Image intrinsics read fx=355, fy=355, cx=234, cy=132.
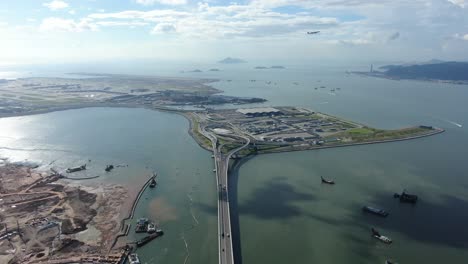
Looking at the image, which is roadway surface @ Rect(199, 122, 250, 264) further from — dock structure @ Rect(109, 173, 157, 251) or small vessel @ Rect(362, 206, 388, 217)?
small vessel @ Rect(362, 206, 388, 217)

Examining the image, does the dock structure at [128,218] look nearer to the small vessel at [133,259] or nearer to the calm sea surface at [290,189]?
the calm sea surface at [290,189]

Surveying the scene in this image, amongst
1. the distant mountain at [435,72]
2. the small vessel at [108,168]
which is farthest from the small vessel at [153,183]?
the distant mountain at [435,72]

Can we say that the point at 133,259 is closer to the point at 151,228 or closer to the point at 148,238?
the point at 148,238

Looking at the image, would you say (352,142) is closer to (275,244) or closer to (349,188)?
(349,188)

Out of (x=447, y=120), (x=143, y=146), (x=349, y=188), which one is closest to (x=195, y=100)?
(x=143, y=146)

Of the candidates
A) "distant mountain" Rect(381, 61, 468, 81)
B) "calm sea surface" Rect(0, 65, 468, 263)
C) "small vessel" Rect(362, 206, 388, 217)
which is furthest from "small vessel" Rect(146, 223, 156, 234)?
"distant mountain" Rect(381, 61, 468, 81)

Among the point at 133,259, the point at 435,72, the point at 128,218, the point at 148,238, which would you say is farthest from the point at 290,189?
the point at 435,72

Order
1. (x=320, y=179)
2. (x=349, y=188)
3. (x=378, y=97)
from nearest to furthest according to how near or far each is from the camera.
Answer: (x=349, y=188)
(x=320, y=179)
(x=378, y=97)
